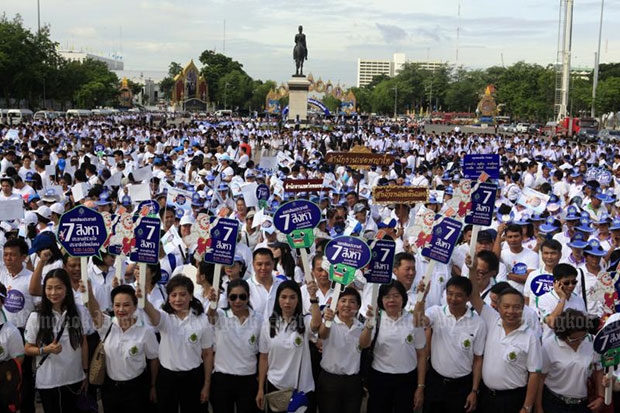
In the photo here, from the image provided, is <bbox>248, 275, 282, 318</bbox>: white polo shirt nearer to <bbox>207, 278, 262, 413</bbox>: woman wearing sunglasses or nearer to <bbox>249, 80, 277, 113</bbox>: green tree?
<bbox>207, 278, 262, 413</bbox>: woman wearing sunglasses

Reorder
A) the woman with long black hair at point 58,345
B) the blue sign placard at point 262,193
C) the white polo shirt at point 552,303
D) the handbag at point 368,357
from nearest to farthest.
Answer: the woman with long black hair at point 58,345 → the handbag at point 368,357 → the white polo shirt at point 552,303 → the blue sign placard at point 262,193

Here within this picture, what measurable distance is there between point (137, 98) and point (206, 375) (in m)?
131

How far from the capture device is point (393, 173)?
51.4ft

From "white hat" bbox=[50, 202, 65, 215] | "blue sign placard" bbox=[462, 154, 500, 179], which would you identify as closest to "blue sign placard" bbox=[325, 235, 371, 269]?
"blue sign placard" bbox=[462, 154, 500, 179]

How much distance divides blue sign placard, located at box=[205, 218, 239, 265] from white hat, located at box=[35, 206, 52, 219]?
4.26 meters

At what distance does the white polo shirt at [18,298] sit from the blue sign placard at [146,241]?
4.62ft

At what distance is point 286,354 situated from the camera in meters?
4.75

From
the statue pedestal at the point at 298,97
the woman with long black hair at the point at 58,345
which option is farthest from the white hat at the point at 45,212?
the statue pedestal at the point at 298,97

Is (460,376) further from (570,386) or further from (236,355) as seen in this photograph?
(236,355)

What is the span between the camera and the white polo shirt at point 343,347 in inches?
188

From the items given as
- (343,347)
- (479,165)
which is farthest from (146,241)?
(479,165)

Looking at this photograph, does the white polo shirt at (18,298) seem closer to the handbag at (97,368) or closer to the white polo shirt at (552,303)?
the handbag at (97,368)

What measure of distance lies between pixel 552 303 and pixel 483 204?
1033mm

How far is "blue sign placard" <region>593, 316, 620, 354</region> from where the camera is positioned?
418 centimetres
